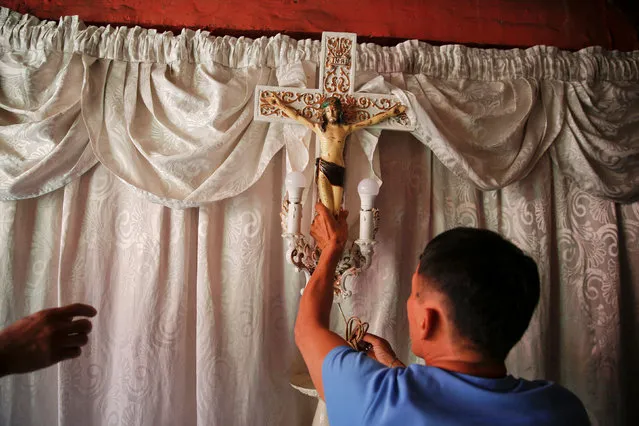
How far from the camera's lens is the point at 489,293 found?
576 millimetres

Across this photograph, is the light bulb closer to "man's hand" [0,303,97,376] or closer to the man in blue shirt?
the man in blue shirt

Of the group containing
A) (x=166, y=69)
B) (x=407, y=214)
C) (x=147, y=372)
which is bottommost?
(x=147, y=372)

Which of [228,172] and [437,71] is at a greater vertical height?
[437,71]

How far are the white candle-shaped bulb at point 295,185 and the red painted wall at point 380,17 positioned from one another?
22.1 inches

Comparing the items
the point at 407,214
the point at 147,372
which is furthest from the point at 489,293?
the point at 147,372

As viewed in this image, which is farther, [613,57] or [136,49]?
[613,57]

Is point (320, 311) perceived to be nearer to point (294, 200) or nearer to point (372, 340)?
point (372, 340)

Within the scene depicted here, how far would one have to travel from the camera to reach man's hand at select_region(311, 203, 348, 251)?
103cm

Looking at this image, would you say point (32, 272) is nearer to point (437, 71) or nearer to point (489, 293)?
point (489, 293)

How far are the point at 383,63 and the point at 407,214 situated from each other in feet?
1.67

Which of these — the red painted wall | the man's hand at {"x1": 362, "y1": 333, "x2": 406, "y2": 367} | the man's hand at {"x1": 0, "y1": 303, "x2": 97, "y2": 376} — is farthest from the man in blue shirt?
the red painted wall

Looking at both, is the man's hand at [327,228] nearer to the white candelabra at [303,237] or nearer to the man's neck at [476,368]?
the white candelabra at [303,237]

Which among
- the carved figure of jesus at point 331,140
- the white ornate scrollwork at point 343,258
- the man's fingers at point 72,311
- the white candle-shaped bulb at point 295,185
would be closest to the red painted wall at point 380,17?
the carved figure of jesus at point 331,140

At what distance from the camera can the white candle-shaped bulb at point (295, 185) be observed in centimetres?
109
